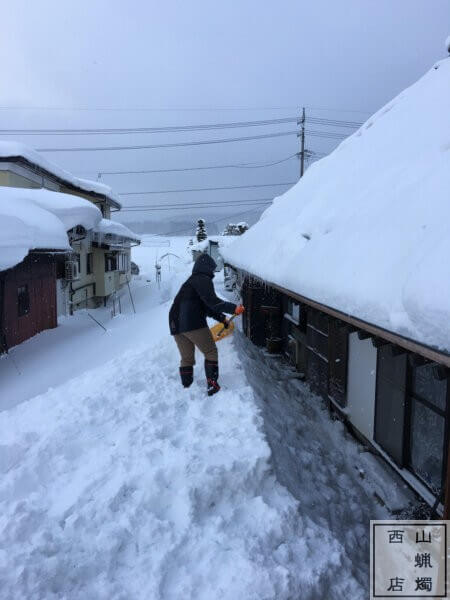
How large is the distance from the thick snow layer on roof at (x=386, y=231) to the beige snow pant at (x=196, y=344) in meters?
1.15

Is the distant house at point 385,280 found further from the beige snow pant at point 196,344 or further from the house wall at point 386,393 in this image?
the beige snow pant at point 196,344

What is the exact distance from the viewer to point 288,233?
19.9 ft

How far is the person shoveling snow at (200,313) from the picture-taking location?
454 cm

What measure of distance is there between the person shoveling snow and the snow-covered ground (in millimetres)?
403

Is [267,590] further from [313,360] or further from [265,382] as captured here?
[313,360]

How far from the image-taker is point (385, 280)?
2592mm

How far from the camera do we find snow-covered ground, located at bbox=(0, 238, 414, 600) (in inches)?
97.3

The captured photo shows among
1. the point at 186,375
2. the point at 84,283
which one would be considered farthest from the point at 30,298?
the point at 84,283

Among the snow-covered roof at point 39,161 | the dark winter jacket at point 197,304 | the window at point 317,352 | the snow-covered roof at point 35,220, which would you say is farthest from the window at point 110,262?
the dark winter jacket at point 197,304

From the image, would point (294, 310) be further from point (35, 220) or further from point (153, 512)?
point (35, 220)

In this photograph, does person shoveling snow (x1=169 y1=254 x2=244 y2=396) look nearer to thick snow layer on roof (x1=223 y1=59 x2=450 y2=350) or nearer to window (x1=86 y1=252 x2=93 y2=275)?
thick snow layer on roof (x1=223 y1=59 x2=450 y2=350)

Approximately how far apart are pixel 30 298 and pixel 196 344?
A: 25.7 ft

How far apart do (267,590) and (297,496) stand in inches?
37.9

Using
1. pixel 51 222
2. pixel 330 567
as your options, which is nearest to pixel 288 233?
pixel 330 567
